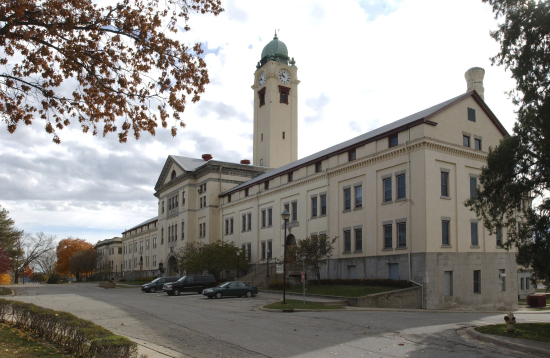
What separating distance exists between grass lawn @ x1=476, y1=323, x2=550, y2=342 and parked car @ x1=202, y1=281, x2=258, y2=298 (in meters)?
21.8

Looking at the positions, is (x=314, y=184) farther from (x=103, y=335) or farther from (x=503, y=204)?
(x=103, y=335)

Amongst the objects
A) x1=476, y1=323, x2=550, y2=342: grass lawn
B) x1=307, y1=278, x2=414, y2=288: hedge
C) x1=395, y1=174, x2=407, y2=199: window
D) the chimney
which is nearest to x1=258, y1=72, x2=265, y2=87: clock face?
the chimney

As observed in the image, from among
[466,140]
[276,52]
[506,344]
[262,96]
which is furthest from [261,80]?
[506,344]

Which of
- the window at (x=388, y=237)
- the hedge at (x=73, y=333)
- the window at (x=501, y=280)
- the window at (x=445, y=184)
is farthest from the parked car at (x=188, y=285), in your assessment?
the hedge at (x=73, y=333)

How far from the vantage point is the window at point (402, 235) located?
34469 mm

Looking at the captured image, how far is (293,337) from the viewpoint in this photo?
49.2 feet

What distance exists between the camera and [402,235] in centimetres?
3475

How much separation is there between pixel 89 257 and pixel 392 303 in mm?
98223

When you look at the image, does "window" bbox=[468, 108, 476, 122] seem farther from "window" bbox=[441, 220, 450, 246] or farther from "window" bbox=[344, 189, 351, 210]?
"window" bbox=[344, 189, 351, 210]

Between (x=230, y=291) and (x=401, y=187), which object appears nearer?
(x=401, y=187)

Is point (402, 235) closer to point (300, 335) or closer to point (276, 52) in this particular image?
point (300, 335)

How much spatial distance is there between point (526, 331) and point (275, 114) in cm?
6196

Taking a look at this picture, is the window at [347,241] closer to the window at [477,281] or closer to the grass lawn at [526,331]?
the window at [477,281]

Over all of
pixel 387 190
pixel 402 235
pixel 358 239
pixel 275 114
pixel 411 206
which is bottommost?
pixel 358 239
